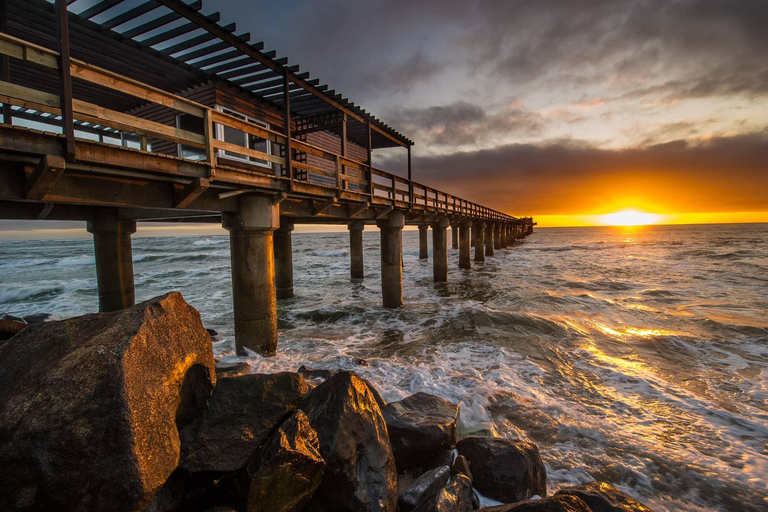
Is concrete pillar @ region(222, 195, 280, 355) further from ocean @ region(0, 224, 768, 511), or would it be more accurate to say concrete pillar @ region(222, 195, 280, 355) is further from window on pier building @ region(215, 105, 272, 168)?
window on pier building @ region(215, 105, 272, 168)

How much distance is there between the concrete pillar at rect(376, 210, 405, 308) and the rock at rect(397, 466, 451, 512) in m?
9.88

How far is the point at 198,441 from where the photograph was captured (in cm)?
307

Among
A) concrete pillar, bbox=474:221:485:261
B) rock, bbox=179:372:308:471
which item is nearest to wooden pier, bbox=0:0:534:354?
rock, bbox=179:372:308:471

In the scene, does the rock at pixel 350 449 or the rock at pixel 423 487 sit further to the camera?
the rock at pixel 423 487

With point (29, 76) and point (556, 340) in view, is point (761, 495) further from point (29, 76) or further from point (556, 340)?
point (29, 76)

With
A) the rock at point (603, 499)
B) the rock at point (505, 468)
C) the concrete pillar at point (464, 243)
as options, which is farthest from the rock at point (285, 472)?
the concrete pillar at point (464, 243)

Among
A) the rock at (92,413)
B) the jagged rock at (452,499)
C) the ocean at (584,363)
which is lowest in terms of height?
the ocean at (584,363)

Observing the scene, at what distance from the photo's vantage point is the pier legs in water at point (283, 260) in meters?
15.4

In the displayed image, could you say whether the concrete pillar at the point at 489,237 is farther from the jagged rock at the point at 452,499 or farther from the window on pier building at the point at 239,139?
the jagged rock at the point at 452,499

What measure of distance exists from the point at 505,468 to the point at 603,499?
38.8 inches

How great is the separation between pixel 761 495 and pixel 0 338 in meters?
9.94

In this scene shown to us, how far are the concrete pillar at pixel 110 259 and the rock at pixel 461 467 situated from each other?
10.4m

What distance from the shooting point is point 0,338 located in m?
4.74

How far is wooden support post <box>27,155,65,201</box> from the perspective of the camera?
4008 mm
